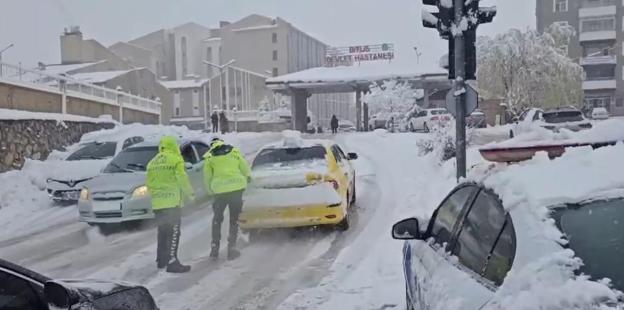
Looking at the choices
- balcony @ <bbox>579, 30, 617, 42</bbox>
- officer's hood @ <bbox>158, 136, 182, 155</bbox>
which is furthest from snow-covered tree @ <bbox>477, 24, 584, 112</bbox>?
officer's hood @ <bbox>158, 136, 182, 155</bbox>

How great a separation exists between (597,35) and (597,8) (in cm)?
252

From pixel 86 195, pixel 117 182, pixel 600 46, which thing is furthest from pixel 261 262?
pixel 600 46

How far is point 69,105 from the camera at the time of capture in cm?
2305

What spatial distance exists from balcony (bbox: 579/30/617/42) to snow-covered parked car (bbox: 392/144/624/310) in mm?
63399

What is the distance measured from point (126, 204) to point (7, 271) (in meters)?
7.91

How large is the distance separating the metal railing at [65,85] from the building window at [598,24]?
45720mm

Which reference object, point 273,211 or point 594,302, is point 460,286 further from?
point 273,211

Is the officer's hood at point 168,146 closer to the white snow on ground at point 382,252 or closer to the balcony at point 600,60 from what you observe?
the white snow on ground at point 382,252

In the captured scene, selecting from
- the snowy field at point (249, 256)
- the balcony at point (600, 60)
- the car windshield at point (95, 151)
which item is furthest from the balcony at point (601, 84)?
the car windshield at point (95, 151)

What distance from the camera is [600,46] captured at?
62094 mm

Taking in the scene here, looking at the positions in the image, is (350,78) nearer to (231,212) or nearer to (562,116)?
(562,116)

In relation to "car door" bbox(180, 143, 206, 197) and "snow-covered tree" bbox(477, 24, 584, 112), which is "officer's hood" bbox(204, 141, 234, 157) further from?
"snow-covered tree" bbox(477, 24, 584, 112)

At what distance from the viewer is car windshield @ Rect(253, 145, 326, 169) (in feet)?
34.7

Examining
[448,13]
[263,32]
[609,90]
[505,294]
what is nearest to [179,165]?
[448,13]
